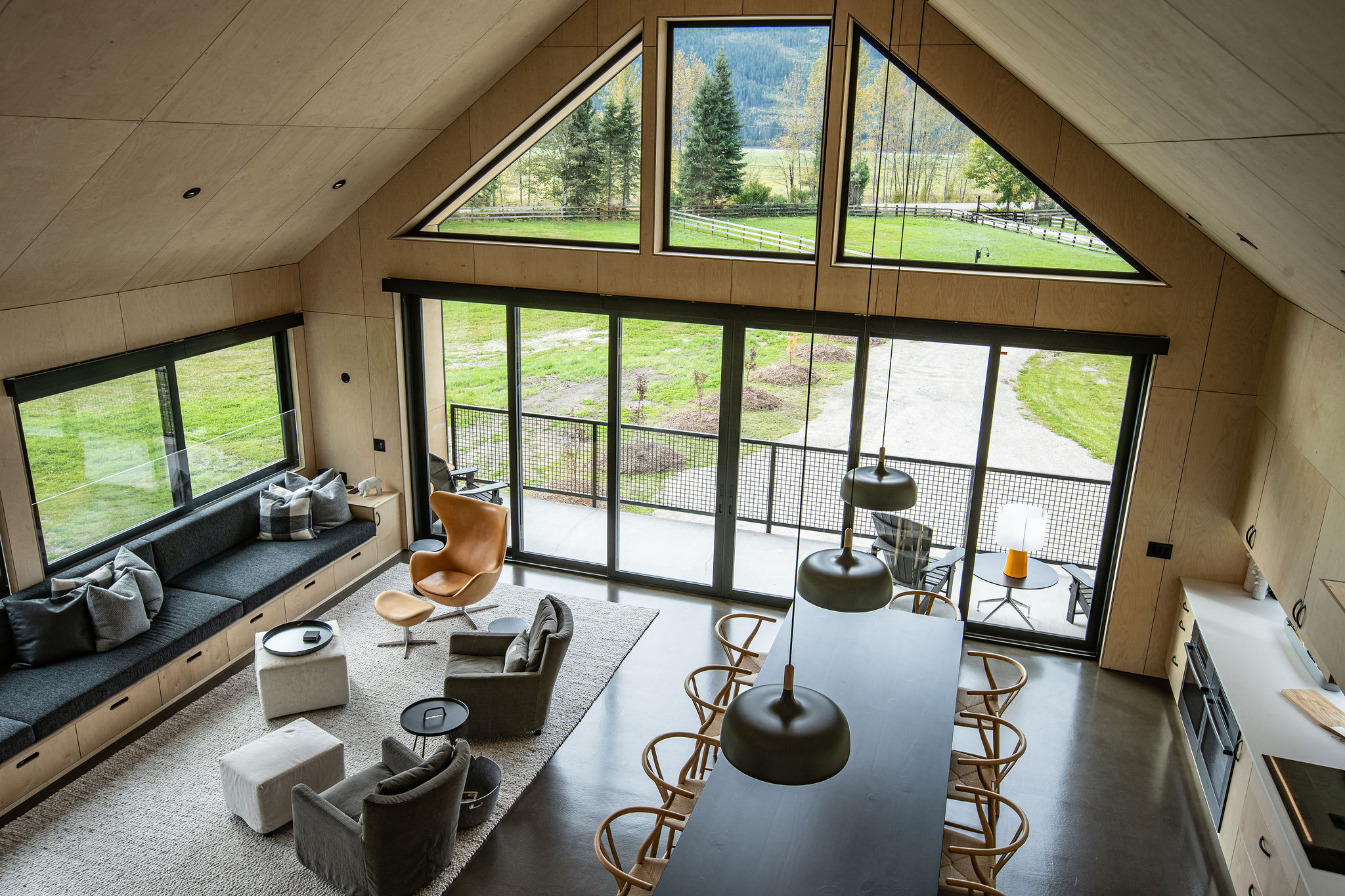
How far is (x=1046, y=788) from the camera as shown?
558cm

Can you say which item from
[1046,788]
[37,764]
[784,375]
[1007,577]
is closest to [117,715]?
[37,764]

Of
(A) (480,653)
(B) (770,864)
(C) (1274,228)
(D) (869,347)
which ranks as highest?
(C) (1274,228)

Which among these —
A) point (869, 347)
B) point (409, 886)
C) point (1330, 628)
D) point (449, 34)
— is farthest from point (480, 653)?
point (1330, 628)

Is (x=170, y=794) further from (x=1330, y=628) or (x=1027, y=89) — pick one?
(x=1027, y=89)

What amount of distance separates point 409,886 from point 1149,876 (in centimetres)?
386

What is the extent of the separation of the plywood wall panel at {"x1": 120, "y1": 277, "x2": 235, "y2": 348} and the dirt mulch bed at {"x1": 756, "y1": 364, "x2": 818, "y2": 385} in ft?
14.1

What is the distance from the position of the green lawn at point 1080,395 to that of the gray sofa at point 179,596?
18.1 feet

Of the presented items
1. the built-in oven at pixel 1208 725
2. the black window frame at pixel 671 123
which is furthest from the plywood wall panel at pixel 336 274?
the built-in oven at pixel 1208 725

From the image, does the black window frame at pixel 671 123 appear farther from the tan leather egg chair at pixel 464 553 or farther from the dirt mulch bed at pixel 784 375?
the tan leather egg chair at pixel 464 553

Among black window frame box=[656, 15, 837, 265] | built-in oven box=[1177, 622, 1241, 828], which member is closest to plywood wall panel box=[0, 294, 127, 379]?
black window frame box=[656, 15, 837, 265]

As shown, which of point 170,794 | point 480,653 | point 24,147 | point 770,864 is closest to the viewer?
point 770,864

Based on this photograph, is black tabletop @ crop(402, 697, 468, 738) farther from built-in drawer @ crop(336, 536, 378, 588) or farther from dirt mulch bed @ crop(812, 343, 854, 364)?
dirt mulch bed @ crop(812, 343, 854, 364)

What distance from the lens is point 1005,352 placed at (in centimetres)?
661

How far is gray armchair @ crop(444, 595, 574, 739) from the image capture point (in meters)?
5.61
